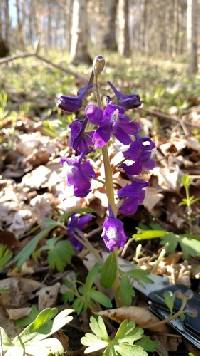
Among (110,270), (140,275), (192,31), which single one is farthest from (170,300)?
(192,31)

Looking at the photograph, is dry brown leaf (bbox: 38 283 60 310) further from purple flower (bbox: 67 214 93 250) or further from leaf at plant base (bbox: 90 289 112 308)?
leaf at plant base (bbox: 90 289 112 308)

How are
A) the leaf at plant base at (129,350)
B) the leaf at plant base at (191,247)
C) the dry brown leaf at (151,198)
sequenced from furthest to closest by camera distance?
the dry brown leaf at (151,198), the leaf at plant base at (191,247), the leaf at plant base at (129,350)

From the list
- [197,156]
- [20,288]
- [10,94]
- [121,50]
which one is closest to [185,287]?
[20,288]

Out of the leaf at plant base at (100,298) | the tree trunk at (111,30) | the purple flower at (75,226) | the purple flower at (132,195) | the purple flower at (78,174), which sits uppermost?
the tree trunk at (111,30)

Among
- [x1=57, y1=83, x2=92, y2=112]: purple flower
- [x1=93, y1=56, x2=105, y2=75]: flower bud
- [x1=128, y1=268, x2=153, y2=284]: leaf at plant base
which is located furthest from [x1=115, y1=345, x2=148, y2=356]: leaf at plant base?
[x1=93, y1=56, x2=105, y2=75]: flower bud

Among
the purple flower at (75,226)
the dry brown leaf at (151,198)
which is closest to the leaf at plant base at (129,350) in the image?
the purple flower at (75,226)

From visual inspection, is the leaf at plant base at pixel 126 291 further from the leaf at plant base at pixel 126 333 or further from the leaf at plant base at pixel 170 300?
the leaf at plant base at pixel 126 333

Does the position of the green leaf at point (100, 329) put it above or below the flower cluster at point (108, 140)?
below

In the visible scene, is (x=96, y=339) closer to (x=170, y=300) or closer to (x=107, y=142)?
(x=170, y=300)
